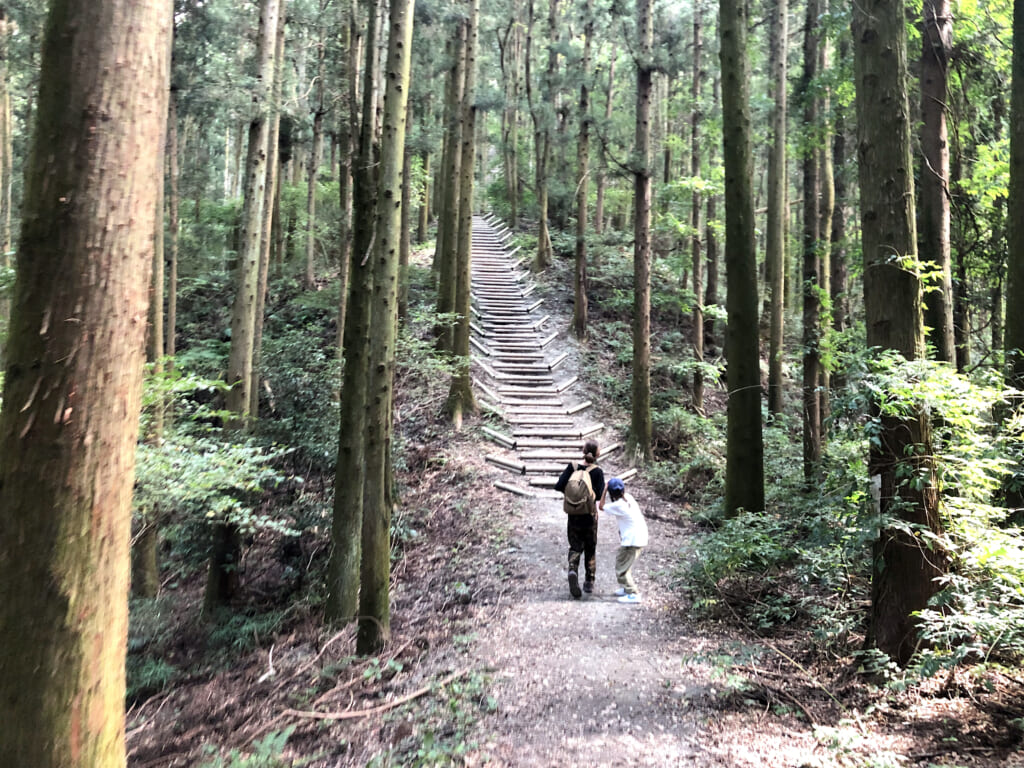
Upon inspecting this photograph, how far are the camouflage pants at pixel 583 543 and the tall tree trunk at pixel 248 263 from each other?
4.95 meters

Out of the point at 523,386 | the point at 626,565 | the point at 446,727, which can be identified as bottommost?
the point at 446,727

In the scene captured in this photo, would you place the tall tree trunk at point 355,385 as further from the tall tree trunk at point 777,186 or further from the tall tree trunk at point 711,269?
the tall tree trunk at point 711,269

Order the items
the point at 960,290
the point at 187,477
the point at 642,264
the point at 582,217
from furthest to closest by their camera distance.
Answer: the point at 582,217, the point at 642,264, the point at 960,290, the point at 187,477

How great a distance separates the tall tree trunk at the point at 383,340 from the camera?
5418 mm

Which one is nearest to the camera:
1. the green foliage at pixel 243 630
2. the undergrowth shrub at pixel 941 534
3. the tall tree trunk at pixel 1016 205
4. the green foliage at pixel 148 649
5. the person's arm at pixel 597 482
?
the undergrowth shrub at pixel 941 534

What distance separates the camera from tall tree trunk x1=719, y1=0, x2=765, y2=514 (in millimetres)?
7266

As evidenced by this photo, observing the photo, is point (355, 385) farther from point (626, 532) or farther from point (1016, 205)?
point (1016, 205)

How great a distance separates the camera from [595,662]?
5.20 meters

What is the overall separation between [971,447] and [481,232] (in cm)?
2809

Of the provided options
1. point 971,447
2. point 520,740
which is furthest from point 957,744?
point 520,740

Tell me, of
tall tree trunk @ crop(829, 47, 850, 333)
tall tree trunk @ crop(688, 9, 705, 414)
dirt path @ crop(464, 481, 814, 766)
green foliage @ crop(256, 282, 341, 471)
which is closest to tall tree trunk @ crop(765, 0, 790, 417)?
tall tree trunk @ crop(829, 47, 850, 333)

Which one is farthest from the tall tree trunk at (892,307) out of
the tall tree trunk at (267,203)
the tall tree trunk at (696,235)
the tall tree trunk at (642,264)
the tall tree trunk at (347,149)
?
the tall tree trunk at (696,235)

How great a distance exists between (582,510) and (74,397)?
210 inches

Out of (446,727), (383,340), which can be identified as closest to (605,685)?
(446,727)
